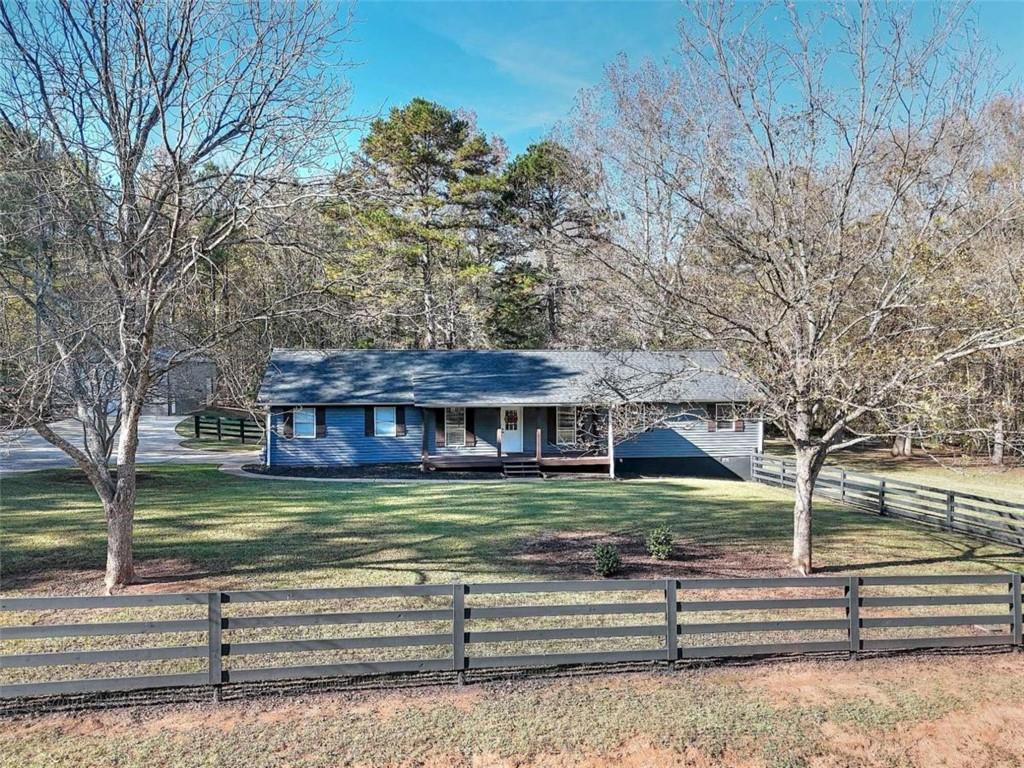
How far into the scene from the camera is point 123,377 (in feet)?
26.6

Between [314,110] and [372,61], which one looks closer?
[314,110]

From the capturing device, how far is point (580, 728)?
533 centimetres

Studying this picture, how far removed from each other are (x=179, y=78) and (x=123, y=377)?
12.6 feet

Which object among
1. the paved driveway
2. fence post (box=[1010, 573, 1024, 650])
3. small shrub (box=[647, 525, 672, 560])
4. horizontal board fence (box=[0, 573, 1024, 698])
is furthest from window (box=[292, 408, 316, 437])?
fence post (box=[1010, 573, 1024, 650])

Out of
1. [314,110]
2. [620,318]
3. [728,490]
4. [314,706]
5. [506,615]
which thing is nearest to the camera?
[314,706]

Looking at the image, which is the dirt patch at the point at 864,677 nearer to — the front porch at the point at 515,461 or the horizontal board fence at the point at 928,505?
the horizontal board fence at the point at 928,505

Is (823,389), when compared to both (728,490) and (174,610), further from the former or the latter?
(728,490)

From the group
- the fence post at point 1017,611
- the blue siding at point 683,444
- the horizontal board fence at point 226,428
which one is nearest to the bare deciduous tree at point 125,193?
the fence post at point 1017,611

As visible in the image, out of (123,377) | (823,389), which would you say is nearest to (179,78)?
(123,377)

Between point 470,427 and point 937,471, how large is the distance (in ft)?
66.0

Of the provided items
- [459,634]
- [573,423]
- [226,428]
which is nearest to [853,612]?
[459,634]

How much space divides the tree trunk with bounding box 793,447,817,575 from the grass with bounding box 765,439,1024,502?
36.8ft

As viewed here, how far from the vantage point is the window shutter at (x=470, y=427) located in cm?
2362

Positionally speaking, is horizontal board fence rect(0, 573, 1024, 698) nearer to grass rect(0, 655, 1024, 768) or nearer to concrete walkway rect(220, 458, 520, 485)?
grass rect(0, 655, 1024, 768)
